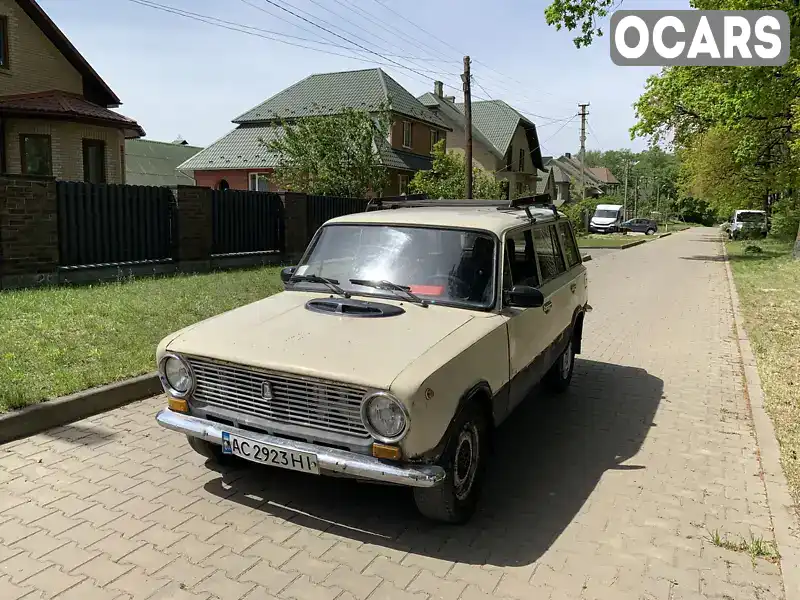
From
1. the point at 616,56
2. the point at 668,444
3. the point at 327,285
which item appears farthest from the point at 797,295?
the point at 327,285

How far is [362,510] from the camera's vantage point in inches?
159

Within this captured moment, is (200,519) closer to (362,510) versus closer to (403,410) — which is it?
(362,510)

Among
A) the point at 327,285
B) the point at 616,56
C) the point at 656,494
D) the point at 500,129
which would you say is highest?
the point at 500,129

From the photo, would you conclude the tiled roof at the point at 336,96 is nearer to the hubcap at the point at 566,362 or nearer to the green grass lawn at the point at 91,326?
the green grass lawn at the point at 91,326

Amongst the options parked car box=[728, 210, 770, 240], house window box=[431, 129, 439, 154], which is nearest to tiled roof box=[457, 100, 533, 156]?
house window box=[431, 129, 439, 154]

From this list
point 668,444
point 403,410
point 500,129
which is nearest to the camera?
point 403,410

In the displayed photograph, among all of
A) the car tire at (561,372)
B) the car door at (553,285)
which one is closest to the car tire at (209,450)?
the car door at (553,285)

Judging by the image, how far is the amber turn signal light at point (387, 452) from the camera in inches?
132

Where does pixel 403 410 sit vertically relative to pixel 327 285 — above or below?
below

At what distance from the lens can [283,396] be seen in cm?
363

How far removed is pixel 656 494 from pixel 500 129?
48119 millimetres

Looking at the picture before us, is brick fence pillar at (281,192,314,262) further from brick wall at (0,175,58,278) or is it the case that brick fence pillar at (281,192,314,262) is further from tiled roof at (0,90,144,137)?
brick wall at (0,175,58,278)

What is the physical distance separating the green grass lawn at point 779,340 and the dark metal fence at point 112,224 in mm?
10955

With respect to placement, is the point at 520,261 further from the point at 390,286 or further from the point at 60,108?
the point at 60,108
